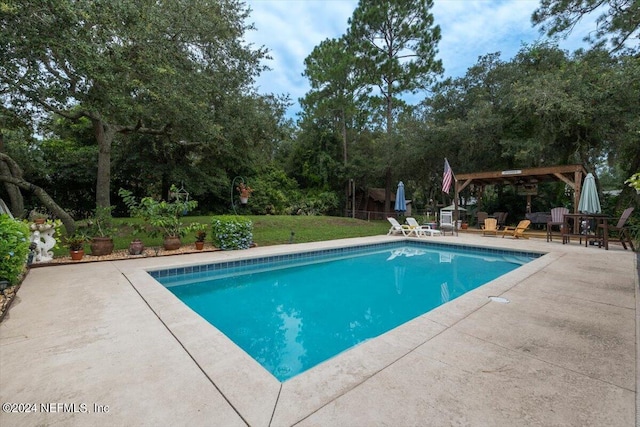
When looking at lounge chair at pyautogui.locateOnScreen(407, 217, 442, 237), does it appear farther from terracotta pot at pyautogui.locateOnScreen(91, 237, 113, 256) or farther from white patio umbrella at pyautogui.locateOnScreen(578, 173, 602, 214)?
terracotta pot at pyautogui.locateOnScreen(91, 237, 113, 256)

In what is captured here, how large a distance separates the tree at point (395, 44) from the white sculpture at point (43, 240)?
1559 centimetres

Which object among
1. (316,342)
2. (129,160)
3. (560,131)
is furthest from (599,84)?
(129,160)

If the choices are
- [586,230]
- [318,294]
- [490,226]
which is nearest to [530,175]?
[490,226]

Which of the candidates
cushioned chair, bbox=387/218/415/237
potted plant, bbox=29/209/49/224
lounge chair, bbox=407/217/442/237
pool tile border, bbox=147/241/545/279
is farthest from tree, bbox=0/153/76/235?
lounge chair, bbox=407/217/442/237

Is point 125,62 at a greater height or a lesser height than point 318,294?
greater

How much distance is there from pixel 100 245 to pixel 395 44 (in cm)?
1808

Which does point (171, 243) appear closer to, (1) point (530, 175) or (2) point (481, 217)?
(1) point (530, 175)

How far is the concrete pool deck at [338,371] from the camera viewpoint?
5.38 feet

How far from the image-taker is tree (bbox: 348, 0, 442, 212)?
16672 millimetres

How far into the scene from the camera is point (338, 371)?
6.87ft

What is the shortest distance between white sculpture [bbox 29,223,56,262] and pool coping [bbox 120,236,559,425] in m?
3.64

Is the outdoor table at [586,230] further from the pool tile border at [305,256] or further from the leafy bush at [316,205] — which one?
the leafy bush at [316,205]

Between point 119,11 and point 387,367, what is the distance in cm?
771

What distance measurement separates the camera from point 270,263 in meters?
7.05
